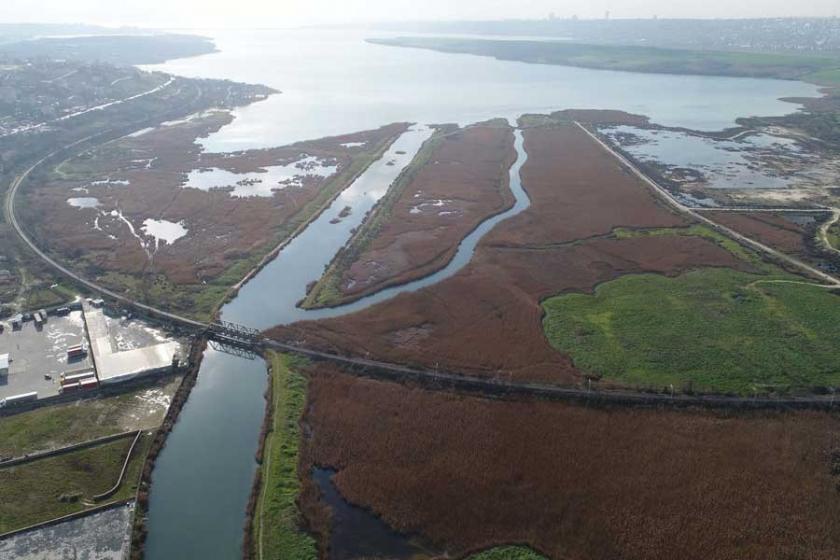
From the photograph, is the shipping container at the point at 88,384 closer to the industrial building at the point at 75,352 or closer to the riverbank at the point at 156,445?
the industrial building at the point at 75,352

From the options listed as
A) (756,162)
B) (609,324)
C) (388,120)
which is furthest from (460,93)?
(609,324)

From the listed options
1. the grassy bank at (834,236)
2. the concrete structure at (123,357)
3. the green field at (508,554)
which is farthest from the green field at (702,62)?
the concrete structure at (123,357)

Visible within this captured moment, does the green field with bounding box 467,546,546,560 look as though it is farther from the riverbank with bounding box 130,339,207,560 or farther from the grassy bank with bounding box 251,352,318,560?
the riverbank with bounding box 130,339,207,560

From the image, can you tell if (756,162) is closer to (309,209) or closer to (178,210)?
(309,209)

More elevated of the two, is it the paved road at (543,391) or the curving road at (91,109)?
the curving road at (91,109)

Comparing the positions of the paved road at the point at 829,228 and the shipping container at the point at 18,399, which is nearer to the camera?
the shipping container at the point at 18,399

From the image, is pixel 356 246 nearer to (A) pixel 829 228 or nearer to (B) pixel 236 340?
(B) pixel 236 340

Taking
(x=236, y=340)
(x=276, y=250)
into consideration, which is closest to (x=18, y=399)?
Result: (x=236, y=340)
